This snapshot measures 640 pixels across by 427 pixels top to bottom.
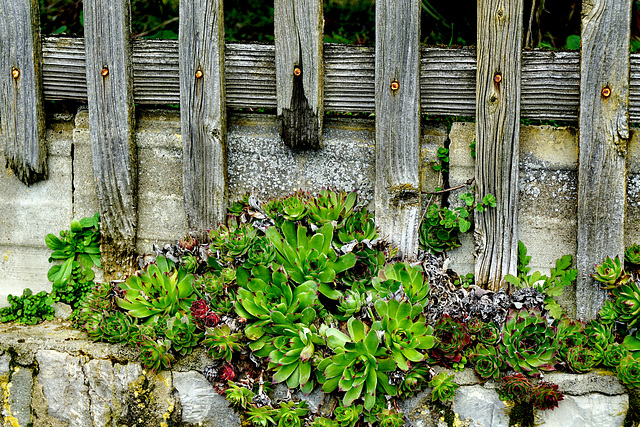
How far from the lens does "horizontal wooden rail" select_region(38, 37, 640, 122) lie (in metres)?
2.53

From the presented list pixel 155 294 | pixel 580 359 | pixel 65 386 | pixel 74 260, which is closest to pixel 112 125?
pixel 74 260

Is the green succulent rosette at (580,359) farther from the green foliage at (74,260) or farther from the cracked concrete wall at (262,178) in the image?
the green foliage at (74,260)

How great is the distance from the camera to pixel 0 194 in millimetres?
2914

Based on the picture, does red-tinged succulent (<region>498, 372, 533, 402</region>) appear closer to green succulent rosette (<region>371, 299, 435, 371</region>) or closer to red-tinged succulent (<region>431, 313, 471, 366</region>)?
red-tinged succulent (<region>431, 313, 471, 366</region>)

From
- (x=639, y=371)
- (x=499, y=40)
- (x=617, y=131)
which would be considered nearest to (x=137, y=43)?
(x=499, y=40)

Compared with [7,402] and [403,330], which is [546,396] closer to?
[403,330]

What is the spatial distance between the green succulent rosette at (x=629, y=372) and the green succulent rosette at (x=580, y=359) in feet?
0.34

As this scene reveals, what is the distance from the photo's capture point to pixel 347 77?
2.63 meters

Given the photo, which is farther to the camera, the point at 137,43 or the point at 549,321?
the point at 137,43

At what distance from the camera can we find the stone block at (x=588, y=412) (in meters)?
2.36

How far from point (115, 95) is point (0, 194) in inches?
35.2

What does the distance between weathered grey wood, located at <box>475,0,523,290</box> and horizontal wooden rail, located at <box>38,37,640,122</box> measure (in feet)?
0.26

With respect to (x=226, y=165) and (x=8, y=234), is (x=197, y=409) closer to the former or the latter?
(x=226, y=165)

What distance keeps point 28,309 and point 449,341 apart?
86.9 inches
